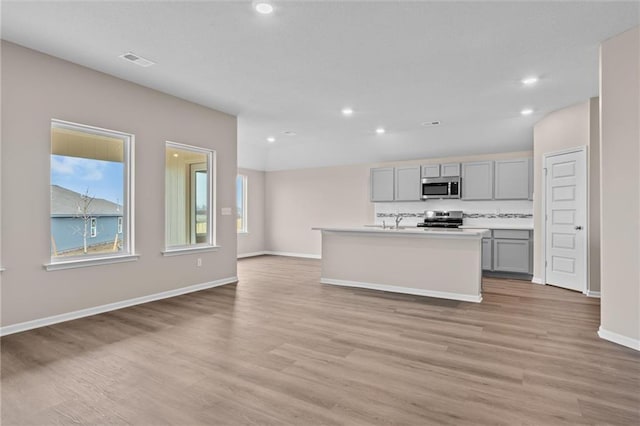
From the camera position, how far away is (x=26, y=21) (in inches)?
119

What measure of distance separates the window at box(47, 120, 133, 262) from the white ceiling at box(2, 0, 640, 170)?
2.72ft

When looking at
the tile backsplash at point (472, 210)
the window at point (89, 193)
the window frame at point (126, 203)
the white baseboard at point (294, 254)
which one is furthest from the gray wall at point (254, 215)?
the window at point (89, 193)

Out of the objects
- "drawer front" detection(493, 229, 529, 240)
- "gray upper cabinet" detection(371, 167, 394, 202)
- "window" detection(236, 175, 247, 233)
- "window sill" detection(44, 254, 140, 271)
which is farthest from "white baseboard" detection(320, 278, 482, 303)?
"window" detection(236, 175, 247, 233)

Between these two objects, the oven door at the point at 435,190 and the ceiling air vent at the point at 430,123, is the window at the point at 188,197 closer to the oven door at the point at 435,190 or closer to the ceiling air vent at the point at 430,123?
the ceiling air vent at the point at 430,123

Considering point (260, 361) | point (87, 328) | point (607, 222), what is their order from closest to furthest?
point (260, 361) < point (607, 222) < point (87, 328)

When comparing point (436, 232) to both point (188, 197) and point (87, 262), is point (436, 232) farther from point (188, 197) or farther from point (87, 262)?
point (87, 262)

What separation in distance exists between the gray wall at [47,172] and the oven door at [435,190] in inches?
179

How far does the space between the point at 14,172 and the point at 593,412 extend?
5.01 m

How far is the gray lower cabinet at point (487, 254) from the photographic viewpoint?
21.9ft

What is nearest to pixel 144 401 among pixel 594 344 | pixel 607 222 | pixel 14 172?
pixel 14 172

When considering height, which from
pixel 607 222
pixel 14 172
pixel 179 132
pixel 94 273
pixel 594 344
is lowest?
pixel 594 344

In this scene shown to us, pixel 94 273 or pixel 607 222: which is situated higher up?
pixel 607 222

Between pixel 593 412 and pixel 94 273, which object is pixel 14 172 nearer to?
pixel 94 273

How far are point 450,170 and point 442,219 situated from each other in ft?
3.52
